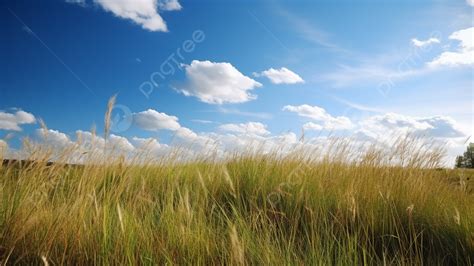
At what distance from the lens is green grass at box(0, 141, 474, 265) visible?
8.34 ft

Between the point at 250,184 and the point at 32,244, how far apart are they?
91.7 inches

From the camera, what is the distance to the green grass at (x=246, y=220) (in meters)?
2.54

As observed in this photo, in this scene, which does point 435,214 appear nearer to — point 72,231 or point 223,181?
point 223,181

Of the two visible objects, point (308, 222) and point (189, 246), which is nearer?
point (189, 246)

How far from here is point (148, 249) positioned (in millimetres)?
2465

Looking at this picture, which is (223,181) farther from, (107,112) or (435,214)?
(435,214)

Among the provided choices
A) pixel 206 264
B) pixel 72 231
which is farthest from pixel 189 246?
pixel 72 231

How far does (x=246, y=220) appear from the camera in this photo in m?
3.46

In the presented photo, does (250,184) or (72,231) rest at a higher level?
(250,184)

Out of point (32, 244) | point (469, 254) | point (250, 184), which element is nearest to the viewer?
point (32, 244)

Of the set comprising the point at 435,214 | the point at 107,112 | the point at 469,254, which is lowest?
the point at 469,254

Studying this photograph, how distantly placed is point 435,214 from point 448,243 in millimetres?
453

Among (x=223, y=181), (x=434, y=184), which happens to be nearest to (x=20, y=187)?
(x=223, y=181)

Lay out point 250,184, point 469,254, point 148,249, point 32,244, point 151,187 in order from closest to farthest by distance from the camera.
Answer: point 148,249 < point 32,244 < point 469,254 < point 250,184 < point 151,187
